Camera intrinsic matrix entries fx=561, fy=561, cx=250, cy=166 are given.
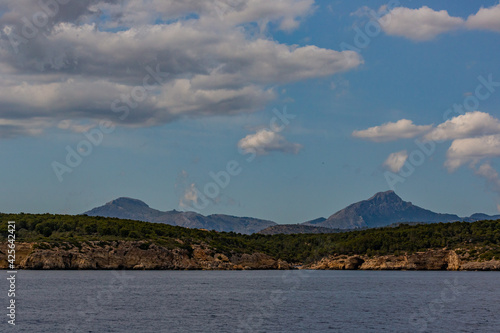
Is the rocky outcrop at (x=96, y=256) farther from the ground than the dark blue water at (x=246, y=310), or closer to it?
farther from the ground

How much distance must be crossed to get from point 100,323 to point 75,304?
60.6ft

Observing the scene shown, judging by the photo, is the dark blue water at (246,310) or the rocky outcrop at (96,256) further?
the rocky outcrop at (96,256)

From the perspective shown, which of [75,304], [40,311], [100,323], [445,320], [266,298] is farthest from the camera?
[266,298]

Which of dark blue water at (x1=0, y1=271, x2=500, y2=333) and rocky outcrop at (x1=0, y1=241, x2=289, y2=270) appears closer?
dark blue water at (x1=0, y1=271, x2=500, y2=333)

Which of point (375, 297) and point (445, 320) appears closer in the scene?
point (445, 320)

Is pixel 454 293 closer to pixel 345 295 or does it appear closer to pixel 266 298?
pixel 345 295

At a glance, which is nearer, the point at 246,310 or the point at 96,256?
the point at 246,310

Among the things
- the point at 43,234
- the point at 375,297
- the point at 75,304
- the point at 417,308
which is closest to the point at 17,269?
the point at 43,234

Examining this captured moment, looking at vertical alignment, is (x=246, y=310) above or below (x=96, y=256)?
below

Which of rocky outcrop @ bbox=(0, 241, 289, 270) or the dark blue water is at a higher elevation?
rocky outcrop @ bbox=(0, 241, 289, 270)

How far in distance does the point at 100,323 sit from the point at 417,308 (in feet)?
140

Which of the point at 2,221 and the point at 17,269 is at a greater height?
the point at 2,221

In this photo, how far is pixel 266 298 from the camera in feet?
301

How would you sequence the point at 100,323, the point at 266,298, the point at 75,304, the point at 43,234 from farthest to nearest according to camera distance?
the point at 43,234, the point at 266,298, the point at 75,304, the point at 100,323
